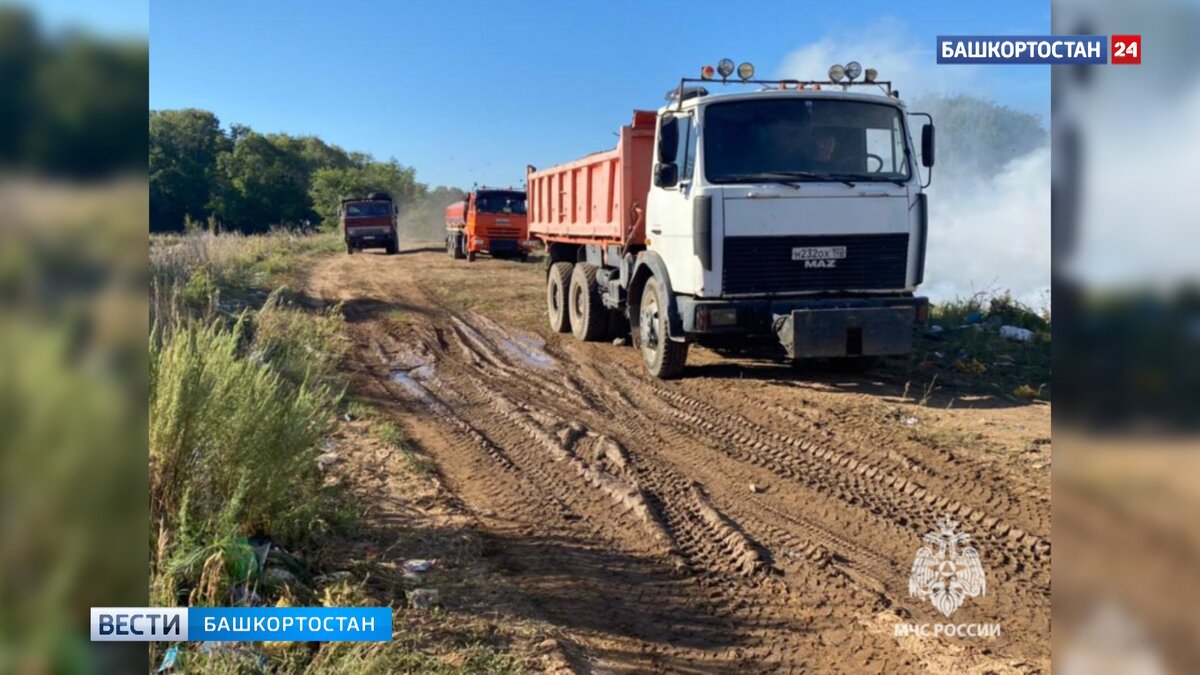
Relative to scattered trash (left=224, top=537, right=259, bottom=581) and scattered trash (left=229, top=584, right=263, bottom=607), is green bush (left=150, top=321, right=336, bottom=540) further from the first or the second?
scattered trash (left=229, top=584, right=263, bottom=607)

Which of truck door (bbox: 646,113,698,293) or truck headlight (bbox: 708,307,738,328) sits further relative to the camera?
truck door (bbox: 646,113,698,293)

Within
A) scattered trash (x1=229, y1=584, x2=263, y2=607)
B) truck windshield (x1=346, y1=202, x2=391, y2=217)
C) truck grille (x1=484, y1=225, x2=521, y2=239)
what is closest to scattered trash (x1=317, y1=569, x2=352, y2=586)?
scattered trash (x1=229, y1=584, x2=263, y2=607)

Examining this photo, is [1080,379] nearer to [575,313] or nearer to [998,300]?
[998,300]

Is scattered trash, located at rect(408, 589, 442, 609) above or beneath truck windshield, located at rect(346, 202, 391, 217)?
beneath

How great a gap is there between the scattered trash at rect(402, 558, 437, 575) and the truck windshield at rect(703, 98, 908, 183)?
14.1 ft

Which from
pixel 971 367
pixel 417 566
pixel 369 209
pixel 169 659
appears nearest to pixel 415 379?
pixel 417 566

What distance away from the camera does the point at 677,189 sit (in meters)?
7.30

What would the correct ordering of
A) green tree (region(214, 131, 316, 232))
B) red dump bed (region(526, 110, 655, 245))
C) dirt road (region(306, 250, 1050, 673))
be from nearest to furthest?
dirt road (region(306, 250, 1050, 673)) → green tree (region(214, 131, 316, 232)) → red dump bed (region(526, 110, 655, 245))

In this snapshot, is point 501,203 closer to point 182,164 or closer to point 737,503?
point 737,503

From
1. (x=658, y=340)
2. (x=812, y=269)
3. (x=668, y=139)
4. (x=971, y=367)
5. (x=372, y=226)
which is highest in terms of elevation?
(x=372, y=226)

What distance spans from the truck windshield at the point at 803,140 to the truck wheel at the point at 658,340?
139 cm

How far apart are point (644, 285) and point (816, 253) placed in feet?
7.22

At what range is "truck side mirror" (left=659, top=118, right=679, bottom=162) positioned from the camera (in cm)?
726

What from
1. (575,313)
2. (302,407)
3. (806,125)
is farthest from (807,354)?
(575,313)
